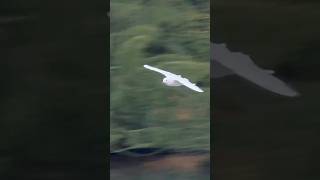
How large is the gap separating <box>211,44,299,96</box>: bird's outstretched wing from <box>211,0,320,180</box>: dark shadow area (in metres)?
0.03

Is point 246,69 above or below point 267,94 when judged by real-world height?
above

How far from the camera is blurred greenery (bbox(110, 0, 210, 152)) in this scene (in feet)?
12.9

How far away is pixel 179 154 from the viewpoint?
396 cm
